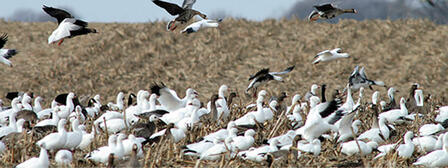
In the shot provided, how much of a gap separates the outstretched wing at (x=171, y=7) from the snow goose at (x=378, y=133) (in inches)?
135

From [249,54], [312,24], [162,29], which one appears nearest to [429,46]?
[312,24]

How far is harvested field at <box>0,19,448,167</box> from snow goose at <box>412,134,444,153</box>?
10223 millimetres

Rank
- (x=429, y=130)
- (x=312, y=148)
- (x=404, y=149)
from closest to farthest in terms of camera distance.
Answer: (x=312, y=148) < (x=404, y=149) < (x=429, y=130)

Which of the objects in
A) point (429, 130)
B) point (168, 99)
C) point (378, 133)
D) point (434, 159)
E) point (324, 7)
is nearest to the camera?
point (434, 159)

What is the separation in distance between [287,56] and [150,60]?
4693 millimetres

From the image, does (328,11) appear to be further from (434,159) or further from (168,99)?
(434,159)

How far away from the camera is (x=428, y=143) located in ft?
28.1

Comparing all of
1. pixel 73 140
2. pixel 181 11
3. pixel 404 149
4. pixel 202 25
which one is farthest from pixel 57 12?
pixel 404 149

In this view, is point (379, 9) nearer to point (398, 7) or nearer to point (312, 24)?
point (398, 7)

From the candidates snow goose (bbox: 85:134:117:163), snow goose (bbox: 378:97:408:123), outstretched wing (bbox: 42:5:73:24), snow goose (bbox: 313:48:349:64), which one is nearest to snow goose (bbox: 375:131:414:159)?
snow goose (bbox: 378:97:408:123)

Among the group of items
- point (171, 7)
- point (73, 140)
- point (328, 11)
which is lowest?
point (73, 140)

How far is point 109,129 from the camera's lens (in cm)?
942

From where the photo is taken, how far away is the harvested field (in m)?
20.5

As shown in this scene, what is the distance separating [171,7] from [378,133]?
144 inches
